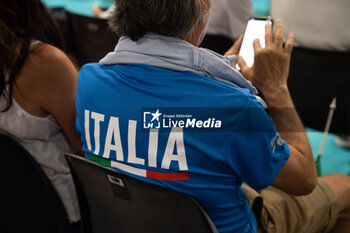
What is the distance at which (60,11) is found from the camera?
8.63ft

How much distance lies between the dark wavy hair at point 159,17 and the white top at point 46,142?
1.37ft

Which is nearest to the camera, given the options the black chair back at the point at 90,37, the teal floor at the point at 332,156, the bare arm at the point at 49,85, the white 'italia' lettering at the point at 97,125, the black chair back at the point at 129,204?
the black chair back at the point at 129,204

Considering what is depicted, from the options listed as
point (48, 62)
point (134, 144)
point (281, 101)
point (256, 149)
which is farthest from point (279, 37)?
point (48, 62)

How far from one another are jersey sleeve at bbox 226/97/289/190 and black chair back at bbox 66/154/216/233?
138 mm

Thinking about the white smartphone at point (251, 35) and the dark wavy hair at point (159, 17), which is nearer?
the dark wavy hair at point (159, 17)

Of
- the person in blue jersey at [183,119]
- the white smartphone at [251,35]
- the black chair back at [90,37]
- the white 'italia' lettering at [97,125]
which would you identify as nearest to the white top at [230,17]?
the white smartphone at [251,35]

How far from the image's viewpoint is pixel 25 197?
109cm

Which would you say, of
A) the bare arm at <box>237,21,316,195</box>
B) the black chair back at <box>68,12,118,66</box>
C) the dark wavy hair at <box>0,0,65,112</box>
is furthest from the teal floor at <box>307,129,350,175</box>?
the dark wavy hair at <box>0,0,65,112</box>

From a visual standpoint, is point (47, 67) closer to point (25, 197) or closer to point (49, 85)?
point (49, 85)

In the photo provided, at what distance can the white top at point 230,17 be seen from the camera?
62.0 inches

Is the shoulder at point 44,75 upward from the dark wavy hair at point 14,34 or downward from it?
downward

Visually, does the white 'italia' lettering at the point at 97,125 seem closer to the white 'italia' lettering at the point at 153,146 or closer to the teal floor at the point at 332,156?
the white 'italia' lettering at the point at 153,146

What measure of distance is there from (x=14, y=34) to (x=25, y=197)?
476 mm

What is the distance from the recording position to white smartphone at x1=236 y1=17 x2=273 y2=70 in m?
1.13
